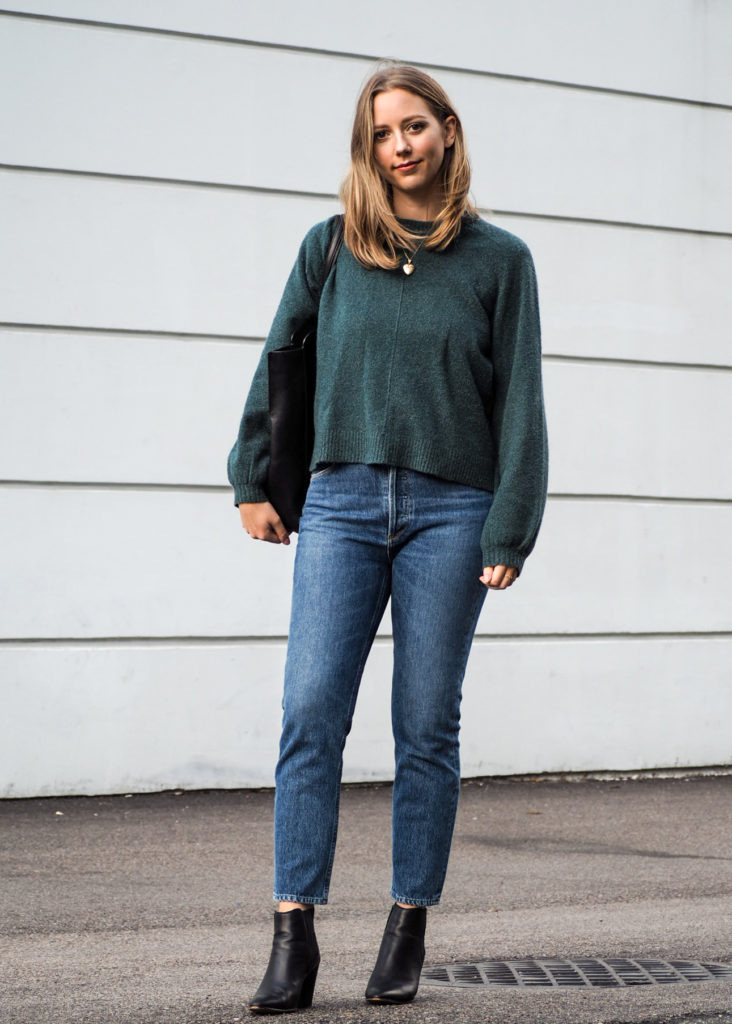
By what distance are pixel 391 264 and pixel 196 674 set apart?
290 centimetres

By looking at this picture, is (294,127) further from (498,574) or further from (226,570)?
(498,574)

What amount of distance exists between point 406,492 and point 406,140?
2.37 ft

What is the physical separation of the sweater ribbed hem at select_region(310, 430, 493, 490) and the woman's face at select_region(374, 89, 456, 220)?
1.77 ft

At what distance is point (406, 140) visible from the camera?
268 cm

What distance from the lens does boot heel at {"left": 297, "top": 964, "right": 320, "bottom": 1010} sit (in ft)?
8.27

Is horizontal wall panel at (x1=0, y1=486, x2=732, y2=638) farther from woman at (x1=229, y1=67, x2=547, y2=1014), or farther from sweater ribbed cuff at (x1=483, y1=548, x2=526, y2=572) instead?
sweater ribbed cuff at (x1=483, y1=548, x2=526, y2=572)

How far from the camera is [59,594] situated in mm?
5051

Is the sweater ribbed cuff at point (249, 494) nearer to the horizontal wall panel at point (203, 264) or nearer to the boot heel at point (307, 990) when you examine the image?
the boot heel at point (307, 990)

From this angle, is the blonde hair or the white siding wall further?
the white siding wall

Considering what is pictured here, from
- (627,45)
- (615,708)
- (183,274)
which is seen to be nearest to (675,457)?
(615,708)

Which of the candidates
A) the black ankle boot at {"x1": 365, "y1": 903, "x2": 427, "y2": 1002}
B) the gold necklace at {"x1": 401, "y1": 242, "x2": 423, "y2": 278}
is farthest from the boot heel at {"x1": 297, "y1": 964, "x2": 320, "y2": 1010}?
the gold necklace at {"x1": 401, "y1": 242, "x2": 423, "y2": 278}

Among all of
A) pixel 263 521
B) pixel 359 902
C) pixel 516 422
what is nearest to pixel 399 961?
pixel 263 521

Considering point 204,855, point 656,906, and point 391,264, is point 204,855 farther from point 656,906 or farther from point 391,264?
point 391,264

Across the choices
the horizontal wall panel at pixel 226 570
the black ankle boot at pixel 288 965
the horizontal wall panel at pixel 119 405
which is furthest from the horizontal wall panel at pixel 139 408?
the black ankle boot at pixel 288 965
